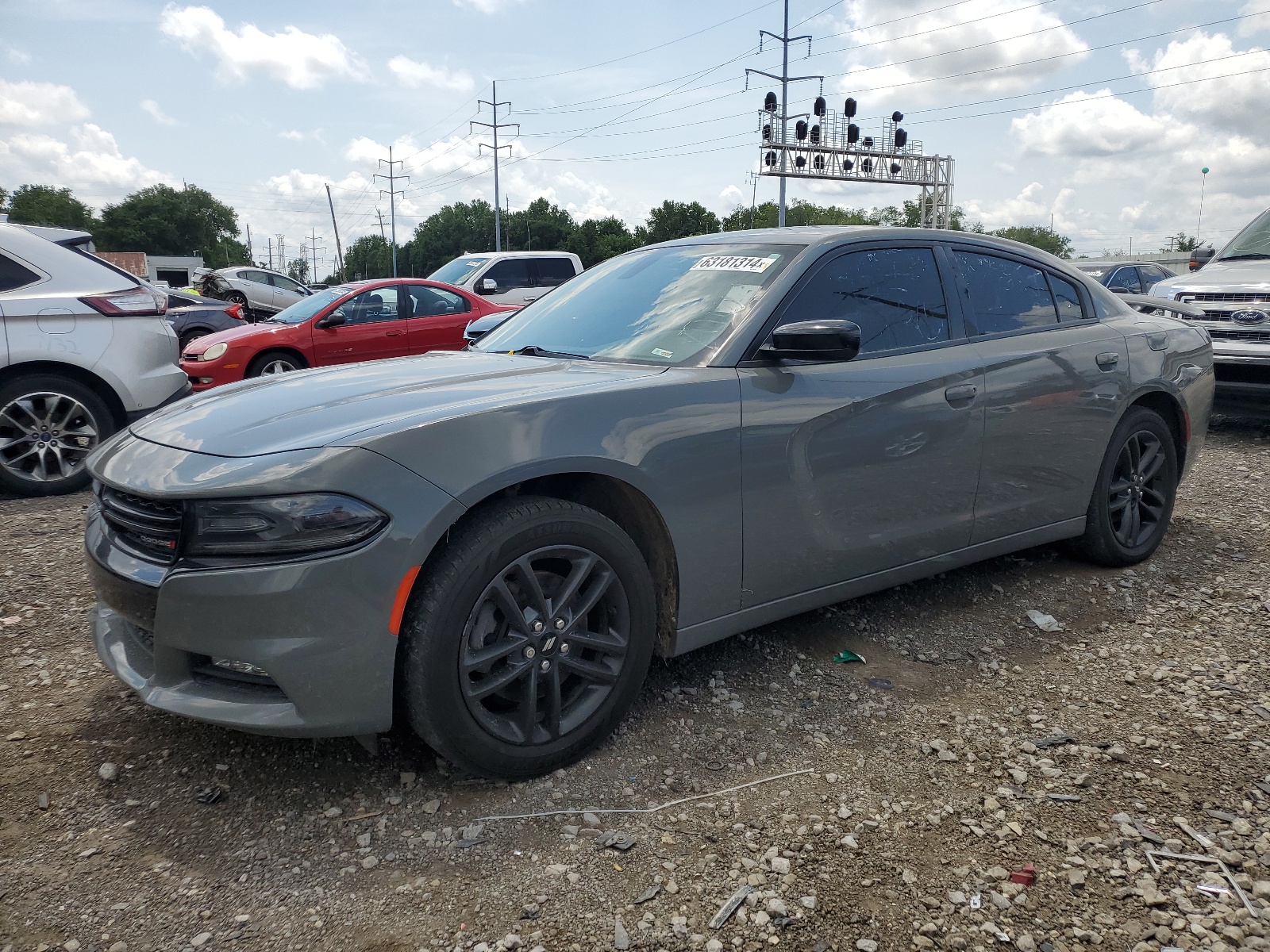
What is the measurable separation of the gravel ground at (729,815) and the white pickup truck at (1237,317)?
5.40 metres

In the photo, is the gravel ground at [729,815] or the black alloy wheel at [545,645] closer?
the gravel ground at [729,815]

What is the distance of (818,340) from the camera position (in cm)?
291

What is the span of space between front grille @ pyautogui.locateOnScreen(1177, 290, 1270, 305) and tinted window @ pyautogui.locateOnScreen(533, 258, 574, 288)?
30.0 ft

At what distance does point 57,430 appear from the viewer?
19.7ft

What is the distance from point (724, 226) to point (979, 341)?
77970 millimetres

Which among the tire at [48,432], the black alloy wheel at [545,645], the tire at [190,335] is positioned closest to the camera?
the black alloy wheel at [545,645]

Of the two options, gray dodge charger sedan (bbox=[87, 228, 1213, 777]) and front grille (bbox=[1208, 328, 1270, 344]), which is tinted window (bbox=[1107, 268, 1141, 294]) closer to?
front grille (bbox=[1208, 328, 1270, 344])

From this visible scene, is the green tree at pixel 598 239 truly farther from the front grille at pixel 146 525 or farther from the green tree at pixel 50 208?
the front grille at pixel 146 525

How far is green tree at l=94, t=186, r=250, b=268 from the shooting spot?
321 feet

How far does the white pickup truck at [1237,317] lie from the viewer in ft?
26.2

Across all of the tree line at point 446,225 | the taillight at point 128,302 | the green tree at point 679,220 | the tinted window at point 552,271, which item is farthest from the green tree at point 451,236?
the taillight at point 128,302

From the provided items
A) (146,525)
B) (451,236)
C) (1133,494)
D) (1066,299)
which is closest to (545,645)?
(146,525)

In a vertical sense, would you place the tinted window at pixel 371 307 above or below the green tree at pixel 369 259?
below

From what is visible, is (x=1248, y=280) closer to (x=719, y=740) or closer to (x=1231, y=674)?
(x=1231, y=674)
